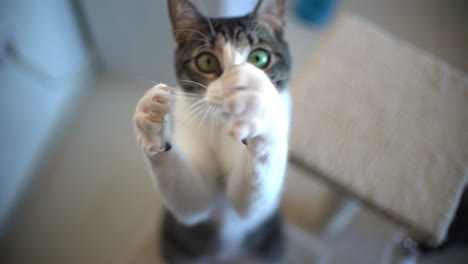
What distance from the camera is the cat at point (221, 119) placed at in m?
0.44

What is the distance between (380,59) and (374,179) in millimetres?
328

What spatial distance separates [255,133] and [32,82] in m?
1.05

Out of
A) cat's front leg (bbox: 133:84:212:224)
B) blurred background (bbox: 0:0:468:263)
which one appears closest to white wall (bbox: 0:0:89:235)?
blurred background (bbox: 0:0:468:263)

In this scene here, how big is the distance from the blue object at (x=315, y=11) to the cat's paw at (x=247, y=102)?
1377 mm

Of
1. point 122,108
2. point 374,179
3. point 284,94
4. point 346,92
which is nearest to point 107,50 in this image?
point 122,108

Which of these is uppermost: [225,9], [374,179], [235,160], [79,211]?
[225,9]

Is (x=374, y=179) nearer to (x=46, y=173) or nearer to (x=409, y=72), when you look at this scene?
(x=409, y=72)

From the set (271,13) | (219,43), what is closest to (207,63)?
(219,43)

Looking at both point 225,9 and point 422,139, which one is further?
point 422,139

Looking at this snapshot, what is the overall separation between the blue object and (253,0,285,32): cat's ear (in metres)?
1.10

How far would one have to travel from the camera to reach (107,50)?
3.14 feet

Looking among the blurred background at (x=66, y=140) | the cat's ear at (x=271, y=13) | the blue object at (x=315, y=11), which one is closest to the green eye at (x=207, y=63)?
the cat's ear at (x=271, y=13)

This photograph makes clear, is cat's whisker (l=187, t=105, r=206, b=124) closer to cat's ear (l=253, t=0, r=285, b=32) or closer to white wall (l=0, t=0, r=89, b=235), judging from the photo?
cat's ear (l=253, t=0, r=285, b=32)

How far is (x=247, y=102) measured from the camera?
419 mm
